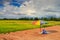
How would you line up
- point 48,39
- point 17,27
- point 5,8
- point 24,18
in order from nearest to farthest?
point 48,39 → point 5,8 → point 24,18 → point 17,27

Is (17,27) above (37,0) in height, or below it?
below

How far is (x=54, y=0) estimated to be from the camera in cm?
550

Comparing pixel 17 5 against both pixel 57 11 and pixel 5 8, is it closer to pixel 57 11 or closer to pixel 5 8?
pixel 5 8

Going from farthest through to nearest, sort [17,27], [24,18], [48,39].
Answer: [17,27], [24,18], [48,39]

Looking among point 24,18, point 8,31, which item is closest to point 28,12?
point 24,18

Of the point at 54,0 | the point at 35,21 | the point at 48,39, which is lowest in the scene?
the point at 48,39

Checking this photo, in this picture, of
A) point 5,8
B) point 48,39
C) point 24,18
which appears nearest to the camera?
point 48,39

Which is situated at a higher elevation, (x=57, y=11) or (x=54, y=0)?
(x=54, y=0)

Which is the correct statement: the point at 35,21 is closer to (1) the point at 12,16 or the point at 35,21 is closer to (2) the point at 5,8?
(1) the point at 12,16

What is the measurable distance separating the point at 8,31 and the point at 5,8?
2.85 feet

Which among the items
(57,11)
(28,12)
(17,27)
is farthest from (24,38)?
(57,11)

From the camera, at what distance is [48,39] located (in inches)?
177

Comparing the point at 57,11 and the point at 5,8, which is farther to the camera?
the point at 57,11

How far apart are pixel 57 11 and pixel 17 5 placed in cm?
167
